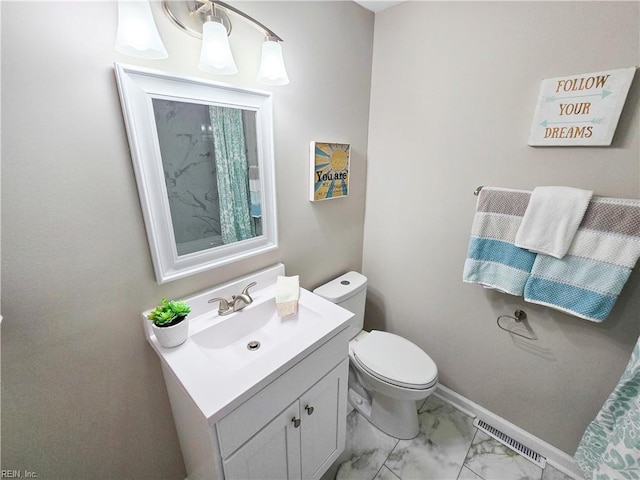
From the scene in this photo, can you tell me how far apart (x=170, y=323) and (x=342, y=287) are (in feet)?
3.04

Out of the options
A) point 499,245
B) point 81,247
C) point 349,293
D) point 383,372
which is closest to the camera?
point 81,247

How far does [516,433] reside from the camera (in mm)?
1428

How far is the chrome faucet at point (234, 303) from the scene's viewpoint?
1069mm

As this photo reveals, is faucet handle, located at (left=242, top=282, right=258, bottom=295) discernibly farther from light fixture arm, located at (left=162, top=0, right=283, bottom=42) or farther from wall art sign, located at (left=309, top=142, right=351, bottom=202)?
light fixture arm, located at (left=162, top=0, right=283, bottom=42)

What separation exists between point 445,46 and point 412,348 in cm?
154

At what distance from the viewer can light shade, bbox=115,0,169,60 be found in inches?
26.4

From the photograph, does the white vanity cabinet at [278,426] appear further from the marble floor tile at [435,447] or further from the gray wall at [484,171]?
the gray wall at [484,171]

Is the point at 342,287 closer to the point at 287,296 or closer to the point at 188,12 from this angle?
the point at 287,296

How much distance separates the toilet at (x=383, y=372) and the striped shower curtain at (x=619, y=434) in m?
0.61

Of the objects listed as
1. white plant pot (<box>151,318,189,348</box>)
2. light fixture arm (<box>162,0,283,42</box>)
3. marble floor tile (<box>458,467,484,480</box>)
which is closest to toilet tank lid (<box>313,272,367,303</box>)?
white plant pot (<box>151,318,189,348</box>)

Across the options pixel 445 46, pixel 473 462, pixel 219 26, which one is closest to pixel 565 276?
pixel 473 462

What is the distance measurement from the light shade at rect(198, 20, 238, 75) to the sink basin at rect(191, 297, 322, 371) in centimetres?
89

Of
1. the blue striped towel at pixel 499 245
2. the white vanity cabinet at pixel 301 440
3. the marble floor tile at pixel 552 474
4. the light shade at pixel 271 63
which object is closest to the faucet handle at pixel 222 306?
the white vanity cabinet at pixel 301 440

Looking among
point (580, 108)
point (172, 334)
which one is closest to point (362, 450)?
point (172, 334)
